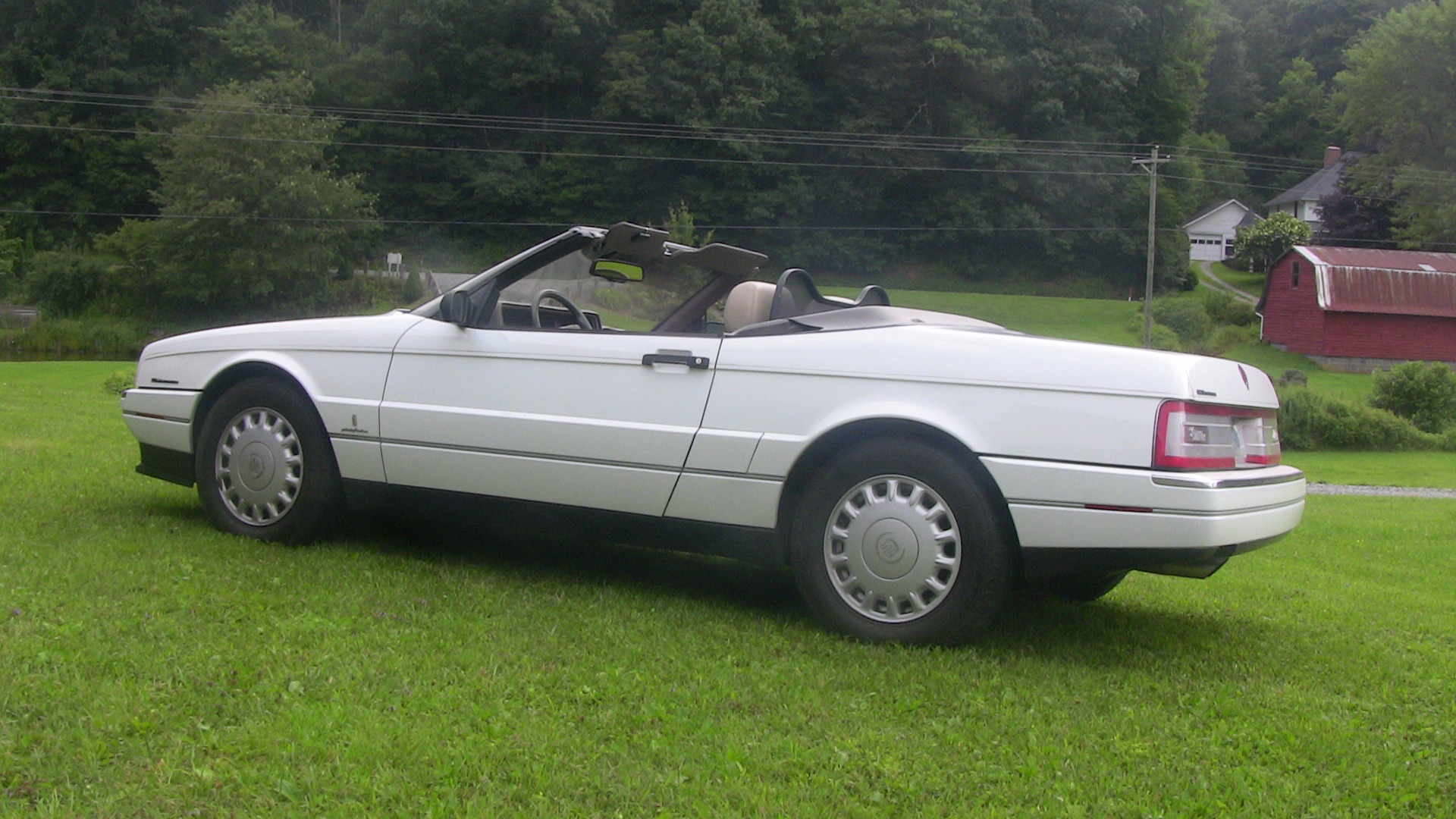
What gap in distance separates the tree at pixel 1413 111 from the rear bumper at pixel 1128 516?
7039cm

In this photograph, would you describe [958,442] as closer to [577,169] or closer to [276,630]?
[276,630]

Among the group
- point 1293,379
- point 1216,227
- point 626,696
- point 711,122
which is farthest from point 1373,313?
point 626,696

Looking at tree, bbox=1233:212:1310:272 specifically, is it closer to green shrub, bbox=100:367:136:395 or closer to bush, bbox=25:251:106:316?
bush, bbox=25:251:106:316

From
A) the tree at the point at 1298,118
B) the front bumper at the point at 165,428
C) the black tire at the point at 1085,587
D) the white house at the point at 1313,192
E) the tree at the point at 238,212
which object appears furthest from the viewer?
the tree at the point at 1298,118

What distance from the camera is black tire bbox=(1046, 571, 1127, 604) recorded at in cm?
484

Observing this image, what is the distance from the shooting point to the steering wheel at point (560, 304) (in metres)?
5.52

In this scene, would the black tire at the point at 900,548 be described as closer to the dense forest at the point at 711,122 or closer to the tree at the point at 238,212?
the tree at the point at 238,212

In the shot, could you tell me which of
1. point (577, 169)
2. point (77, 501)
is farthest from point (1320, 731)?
point (577, 169)

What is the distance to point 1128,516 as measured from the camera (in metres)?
3.87

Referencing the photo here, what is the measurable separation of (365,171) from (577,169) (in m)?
10.9

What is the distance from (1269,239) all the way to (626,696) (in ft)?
257

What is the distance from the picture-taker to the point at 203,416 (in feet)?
18.8

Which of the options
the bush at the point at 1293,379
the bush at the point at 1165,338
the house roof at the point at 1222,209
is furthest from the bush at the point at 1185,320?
the house roof at the point at 1222,209

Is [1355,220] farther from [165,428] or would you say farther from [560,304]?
[165,428]
